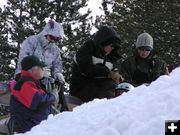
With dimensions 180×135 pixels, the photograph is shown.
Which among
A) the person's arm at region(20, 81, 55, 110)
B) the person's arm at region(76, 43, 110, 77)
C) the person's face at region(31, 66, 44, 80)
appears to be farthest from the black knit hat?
the person's arm at region(76, 43, 110, 77)

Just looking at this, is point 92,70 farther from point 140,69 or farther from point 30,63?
point 30,63

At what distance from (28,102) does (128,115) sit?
2.48 metres

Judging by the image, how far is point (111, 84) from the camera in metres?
8.13

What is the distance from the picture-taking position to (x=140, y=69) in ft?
27.7

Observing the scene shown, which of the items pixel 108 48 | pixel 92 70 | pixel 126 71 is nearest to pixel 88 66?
pixel 92 70

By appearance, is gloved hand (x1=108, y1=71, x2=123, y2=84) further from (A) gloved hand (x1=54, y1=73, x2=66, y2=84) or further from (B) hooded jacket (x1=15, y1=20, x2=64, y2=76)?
(B) hooded jacket (x1=15, y1=20, x2=64, y2=76)

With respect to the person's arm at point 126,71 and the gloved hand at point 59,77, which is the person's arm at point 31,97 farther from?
the person's arm at point 126,71

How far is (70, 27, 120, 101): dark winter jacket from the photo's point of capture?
802 cm

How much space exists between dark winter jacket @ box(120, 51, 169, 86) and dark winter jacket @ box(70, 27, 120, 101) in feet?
0.91

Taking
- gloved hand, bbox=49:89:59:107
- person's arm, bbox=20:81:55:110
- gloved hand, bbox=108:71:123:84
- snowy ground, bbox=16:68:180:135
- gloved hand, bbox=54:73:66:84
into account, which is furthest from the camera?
gloved hand, bbox=108:71:123:84

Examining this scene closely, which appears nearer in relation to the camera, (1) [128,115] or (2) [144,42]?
(1) [128,115]

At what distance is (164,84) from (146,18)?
16923 millimetres

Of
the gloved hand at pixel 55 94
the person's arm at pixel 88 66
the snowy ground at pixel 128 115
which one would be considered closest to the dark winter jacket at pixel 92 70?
the person's arm at pixel 88 66

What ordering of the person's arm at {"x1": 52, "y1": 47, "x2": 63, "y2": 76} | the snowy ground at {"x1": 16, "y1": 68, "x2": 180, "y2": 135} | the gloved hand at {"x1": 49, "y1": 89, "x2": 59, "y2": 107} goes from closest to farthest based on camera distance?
the snowy ground at {"x1": 16, "y1": 68, "x2": 180, "y2": 135}, the gloved hand at {"x1": 49, "y1": 89, "x2": 59, "y2": 107}, the person's arm at {"x1": 52, "y1": 47, "x2": 63, "y2": 76}
